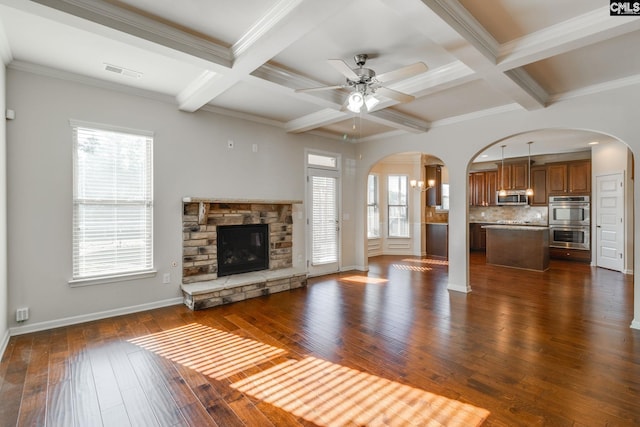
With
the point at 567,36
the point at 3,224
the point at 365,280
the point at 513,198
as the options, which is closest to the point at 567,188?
the point at 513,198

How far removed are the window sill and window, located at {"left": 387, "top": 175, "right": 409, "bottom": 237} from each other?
642 cm

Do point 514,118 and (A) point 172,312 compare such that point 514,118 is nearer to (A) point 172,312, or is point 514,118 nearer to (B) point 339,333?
(B) point 339,333

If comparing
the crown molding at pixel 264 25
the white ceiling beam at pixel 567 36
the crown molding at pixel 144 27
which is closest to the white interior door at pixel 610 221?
the white ceiling beam at pixel 567 36

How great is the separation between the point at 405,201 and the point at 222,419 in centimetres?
769

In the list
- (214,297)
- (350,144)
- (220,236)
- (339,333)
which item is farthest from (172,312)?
(350,144)

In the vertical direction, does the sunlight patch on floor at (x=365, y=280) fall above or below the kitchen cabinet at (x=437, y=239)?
below

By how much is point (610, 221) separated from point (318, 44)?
25.0 ft

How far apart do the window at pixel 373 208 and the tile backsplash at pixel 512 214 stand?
11.1 ft

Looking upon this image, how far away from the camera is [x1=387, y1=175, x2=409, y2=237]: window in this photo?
885 cm

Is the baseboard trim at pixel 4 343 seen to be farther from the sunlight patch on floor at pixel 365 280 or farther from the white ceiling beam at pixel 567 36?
the white ceiling beam at pixel 567 36

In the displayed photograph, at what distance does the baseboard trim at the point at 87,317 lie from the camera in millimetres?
3271

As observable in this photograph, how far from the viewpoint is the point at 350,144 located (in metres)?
6.63

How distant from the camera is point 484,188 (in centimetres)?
934

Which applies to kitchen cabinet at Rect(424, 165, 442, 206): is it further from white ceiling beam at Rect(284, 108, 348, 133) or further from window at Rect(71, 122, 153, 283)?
window at Rect(71, 122, 153, 283)
